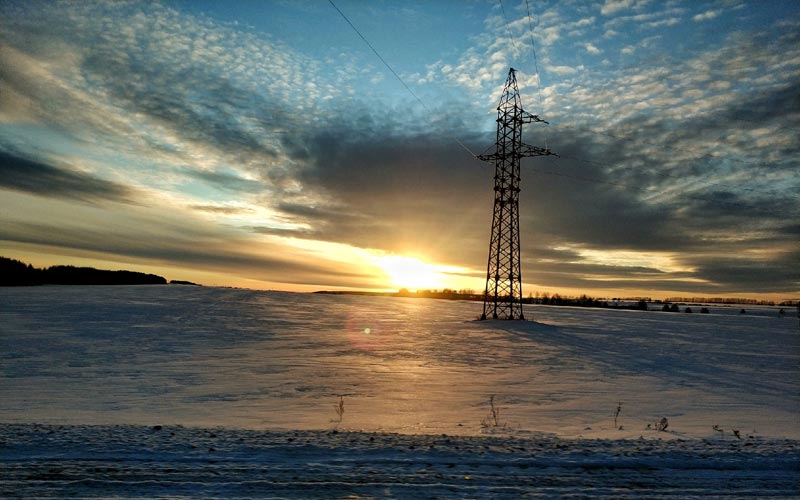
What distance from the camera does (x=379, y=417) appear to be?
8.92m

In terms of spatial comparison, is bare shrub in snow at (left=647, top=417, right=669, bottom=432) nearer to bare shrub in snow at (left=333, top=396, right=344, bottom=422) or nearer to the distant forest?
bare shrub in snow at (left=333, top=396, right=344, bottom=422)

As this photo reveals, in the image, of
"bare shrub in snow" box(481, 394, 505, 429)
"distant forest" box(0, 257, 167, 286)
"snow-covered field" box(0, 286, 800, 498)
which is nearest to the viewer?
"snow-covered field" box(0, 286, 800, 498)

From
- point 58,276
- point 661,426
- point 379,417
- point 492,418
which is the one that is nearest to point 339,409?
point 379,417

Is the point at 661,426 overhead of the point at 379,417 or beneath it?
overhead

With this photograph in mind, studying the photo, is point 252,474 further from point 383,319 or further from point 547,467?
point 383,319

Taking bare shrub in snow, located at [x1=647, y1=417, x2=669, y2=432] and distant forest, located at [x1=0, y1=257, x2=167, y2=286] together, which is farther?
distant forest, located at [x1=0, y1=257, x2=167, y2=286]

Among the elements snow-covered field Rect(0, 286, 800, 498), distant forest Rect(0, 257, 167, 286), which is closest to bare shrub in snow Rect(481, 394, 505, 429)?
snow-covered field Rect(0, 286, 800, 498)

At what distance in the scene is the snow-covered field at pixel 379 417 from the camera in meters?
5.41

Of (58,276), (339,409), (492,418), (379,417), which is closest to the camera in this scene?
(379,417)

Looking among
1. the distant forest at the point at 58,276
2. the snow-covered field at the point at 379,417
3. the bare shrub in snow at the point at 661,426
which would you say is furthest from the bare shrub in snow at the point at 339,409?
the distant forest at the point at 58,276

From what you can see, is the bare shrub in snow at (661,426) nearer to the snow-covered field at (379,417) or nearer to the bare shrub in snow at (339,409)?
the snow-covered field at (379,417)

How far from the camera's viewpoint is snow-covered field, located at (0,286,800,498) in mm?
5414

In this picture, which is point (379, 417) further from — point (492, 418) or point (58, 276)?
point (58, 276)

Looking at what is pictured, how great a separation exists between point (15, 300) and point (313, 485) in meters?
36.5
